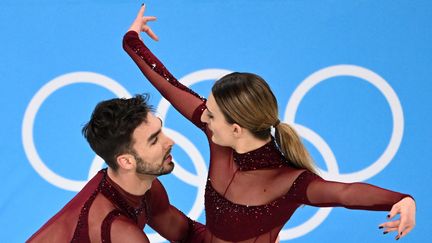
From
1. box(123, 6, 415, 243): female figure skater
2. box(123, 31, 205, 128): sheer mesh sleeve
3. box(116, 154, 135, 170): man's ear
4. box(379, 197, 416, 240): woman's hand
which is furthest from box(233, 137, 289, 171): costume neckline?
box(379, 197, 416, 240): woman's hand

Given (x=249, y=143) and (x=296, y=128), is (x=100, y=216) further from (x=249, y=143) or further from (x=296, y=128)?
(x=296, y=128)

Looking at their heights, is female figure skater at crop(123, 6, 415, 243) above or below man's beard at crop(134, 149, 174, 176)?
below

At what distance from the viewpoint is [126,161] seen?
2.84m

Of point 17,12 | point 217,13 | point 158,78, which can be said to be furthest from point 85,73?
point 158,78

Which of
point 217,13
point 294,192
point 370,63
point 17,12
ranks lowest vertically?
point 294,192

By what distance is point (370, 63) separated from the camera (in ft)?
13.0

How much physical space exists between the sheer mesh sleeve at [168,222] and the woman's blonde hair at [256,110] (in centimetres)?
57

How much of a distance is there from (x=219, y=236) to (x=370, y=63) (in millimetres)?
1490

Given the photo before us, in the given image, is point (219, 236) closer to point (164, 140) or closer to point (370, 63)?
point (164, 140)

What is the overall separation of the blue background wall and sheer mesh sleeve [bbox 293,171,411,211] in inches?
50.3

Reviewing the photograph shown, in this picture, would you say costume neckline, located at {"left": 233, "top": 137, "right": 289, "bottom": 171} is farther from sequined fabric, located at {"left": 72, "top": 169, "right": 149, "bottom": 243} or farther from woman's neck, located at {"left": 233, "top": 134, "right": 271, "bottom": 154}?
sequined fabric, located at {"left": 72, "top": 169, "right": 149, "bottom": 243}

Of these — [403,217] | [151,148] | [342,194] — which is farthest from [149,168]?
[403,217]

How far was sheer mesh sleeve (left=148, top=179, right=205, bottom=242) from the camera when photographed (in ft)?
10.3

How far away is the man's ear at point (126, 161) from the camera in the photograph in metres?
2.83
